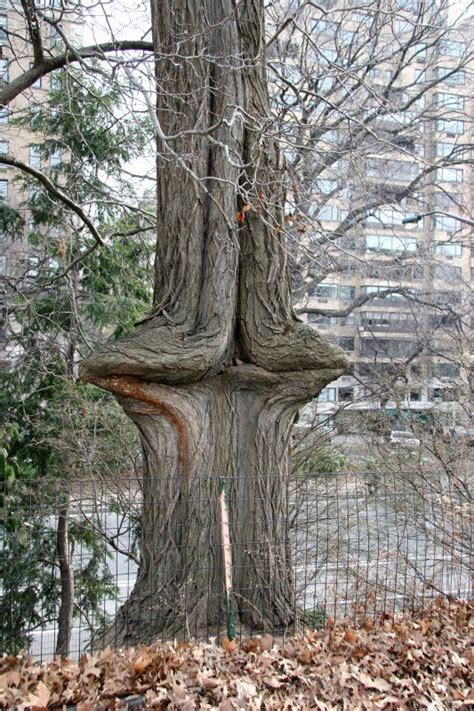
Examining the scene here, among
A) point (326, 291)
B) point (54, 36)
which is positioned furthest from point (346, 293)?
point (54, 36)

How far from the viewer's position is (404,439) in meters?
12.5

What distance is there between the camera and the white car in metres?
12.1

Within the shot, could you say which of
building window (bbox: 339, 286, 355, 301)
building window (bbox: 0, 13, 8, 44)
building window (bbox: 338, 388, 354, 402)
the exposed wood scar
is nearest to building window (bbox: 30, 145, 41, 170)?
building window (bbox: 0, 13, 8, 44)

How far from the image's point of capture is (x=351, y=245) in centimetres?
1970

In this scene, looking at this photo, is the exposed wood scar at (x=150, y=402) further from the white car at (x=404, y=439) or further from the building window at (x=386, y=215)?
the building window at (x=386, y=215)

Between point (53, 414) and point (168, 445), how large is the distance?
5911mm

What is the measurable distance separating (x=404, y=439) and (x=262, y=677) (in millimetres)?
9067

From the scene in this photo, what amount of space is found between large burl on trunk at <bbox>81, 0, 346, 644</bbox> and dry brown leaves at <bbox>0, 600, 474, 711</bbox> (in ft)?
3.20

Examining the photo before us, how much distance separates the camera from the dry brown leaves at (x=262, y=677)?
367 cm

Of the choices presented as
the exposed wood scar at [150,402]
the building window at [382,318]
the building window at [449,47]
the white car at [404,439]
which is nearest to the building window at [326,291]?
the building window at [382,318]

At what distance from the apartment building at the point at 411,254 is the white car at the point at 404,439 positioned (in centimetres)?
48

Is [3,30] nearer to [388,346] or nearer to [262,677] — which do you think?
[262,677]

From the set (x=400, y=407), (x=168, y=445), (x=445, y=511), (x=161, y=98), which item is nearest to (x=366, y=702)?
(x=168, y=445)

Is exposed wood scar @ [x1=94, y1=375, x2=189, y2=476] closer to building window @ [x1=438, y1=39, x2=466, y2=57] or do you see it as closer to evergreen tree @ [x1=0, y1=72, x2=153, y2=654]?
evergreen tree @ [x1=0, y1=72, x2=153, y2=654]
